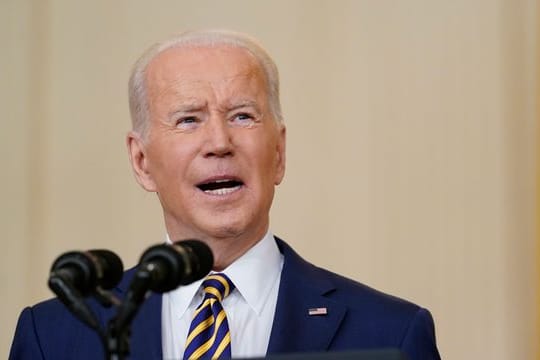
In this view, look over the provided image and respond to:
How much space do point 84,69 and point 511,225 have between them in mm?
1615

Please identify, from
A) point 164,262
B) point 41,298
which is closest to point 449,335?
point 41,298

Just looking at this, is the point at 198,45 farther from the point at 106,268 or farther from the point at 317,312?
the point at 106,268

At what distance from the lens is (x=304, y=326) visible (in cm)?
271

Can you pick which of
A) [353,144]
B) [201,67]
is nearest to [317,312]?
[201,67]

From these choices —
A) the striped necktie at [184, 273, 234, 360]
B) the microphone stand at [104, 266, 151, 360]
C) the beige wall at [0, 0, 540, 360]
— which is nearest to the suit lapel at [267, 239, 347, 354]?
the striped necktie at [184, 273, 234, 360]

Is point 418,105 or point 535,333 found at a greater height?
point 418,105

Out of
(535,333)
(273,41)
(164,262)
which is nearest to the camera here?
(164,262)

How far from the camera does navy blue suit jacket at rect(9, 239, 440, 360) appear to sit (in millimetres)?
2680

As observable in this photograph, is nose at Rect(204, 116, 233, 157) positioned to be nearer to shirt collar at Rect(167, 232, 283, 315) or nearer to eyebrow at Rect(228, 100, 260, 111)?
eyebrow at Rect(228, 100, 260, 111)

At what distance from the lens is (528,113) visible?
3896 millimetres

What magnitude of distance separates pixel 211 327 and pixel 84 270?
2.47 ft

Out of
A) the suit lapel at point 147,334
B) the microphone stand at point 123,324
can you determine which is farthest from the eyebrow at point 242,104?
the microphone stand at point 123,324

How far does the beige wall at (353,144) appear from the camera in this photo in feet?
12.9

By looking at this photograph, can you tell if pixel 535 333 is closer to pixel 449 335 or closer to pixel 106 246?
pixel 449 335
